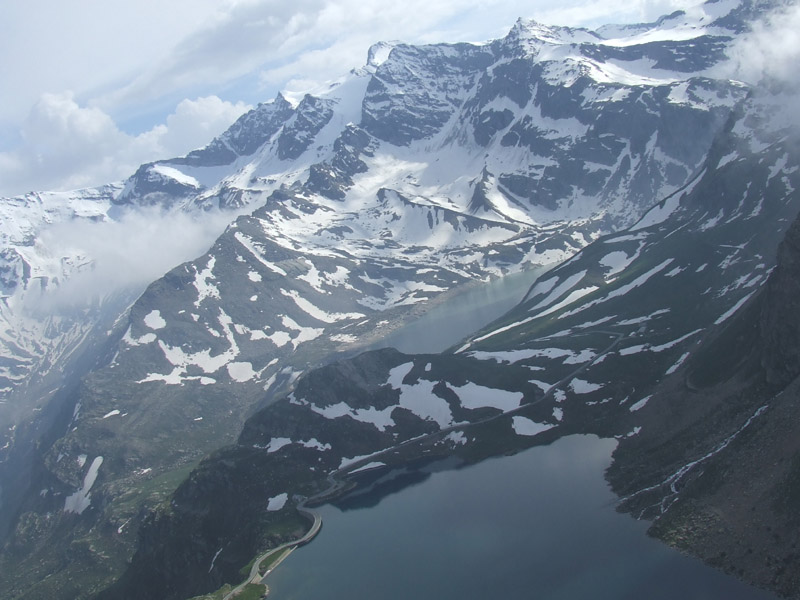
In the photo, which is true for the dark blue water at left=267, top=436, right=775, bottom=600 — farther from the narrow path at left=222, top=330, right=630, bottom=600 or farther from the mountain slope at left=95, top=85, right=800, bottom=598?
the mountain slope at left=95, top=85, right=800, bottom=598

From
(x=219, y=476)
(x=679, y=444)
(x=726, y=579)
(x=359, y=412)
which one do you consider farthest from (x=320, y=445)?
(x=726, y=579)

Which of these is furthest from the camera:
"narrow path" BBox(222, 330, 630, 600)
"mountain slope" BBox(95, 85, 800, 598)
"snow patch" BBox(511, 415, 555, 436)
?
"snow patch" BBox(511, 415, 555, 436)

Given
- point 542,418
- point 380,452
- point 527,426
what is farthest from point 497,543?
point 380,452

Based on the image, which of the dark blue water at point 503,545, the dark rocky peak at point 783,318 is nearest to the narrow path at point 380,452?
the dark blue water at point 503,545

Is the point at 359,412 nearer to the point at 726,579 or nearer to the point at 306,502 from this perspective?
the point at 306,502

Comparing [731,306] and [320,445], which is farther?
[320,445]

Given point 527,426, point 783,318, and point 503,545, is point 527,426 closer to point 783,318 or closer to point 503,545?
point 503,545

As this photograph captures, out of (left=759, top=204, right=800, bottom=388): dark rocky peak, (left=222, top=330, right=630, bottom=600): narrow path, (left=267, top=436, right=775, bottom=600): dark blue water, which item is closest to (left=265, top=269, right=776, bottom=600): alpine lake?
(left=267, top=436, right=775, bottom=600): dark blue water

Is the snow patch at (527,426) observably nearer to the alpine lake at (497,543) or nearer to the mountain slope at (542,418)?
the mountain slope at (542,418)
